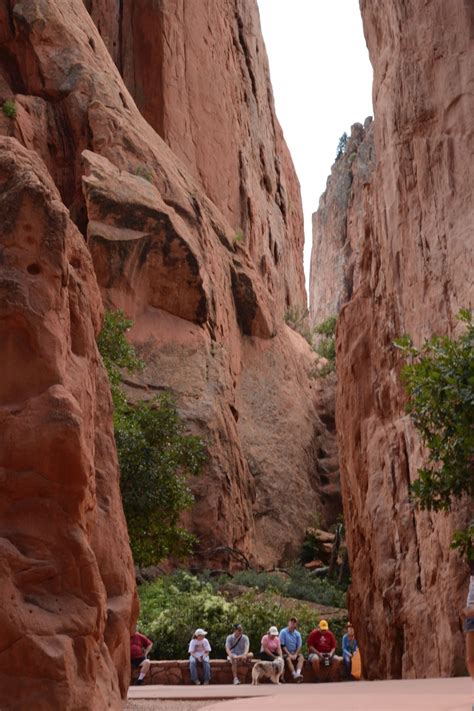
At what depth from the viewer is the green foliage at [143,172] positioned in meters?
32.8

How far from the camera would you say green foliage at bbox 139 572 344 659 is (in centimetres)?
2327

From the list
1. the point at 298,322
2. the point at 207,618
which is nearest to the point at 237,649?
the point at 207,618

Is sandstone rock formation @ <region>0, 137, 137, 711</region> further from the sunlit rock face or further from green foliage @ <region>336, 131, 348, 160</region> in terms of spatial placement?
green foliage @ <region>336, 131, 348, 160</region>

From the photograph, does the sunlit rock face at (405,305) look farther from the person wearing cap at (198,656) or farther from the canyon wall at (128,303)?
the canyon wall at (128,303)

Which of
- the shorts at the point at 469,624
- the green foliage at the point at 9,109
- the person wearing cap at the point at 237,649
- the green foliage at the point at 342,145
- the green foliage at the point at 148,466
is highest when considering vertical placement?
the green foliage at the point at 342,145

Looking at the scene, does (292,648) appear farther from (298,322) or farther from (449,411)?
(298,322)

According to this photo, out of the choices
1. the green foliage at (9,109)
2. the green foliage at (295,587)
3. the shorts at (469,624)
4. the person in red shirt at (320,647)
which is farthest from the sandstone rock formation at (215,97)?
the shorts at (469,624)

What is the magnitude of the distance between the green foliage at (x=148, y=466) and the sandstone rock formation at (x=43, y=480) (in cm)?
1321

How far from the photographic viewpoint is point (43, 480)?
23.7 ft

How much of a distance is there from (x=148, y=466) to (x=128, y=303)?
34.2 feet

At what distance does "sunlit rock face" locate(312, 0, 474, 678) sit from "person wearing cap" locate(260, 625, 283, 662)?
86.7 inches

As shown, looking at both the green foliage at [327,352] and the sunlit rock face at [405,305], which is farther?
the green foliage at [327,352]

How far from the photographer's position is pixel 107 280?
30.7m

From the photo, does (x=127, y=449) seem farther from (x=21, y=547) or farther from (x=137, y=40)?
(x=137, y=40)
